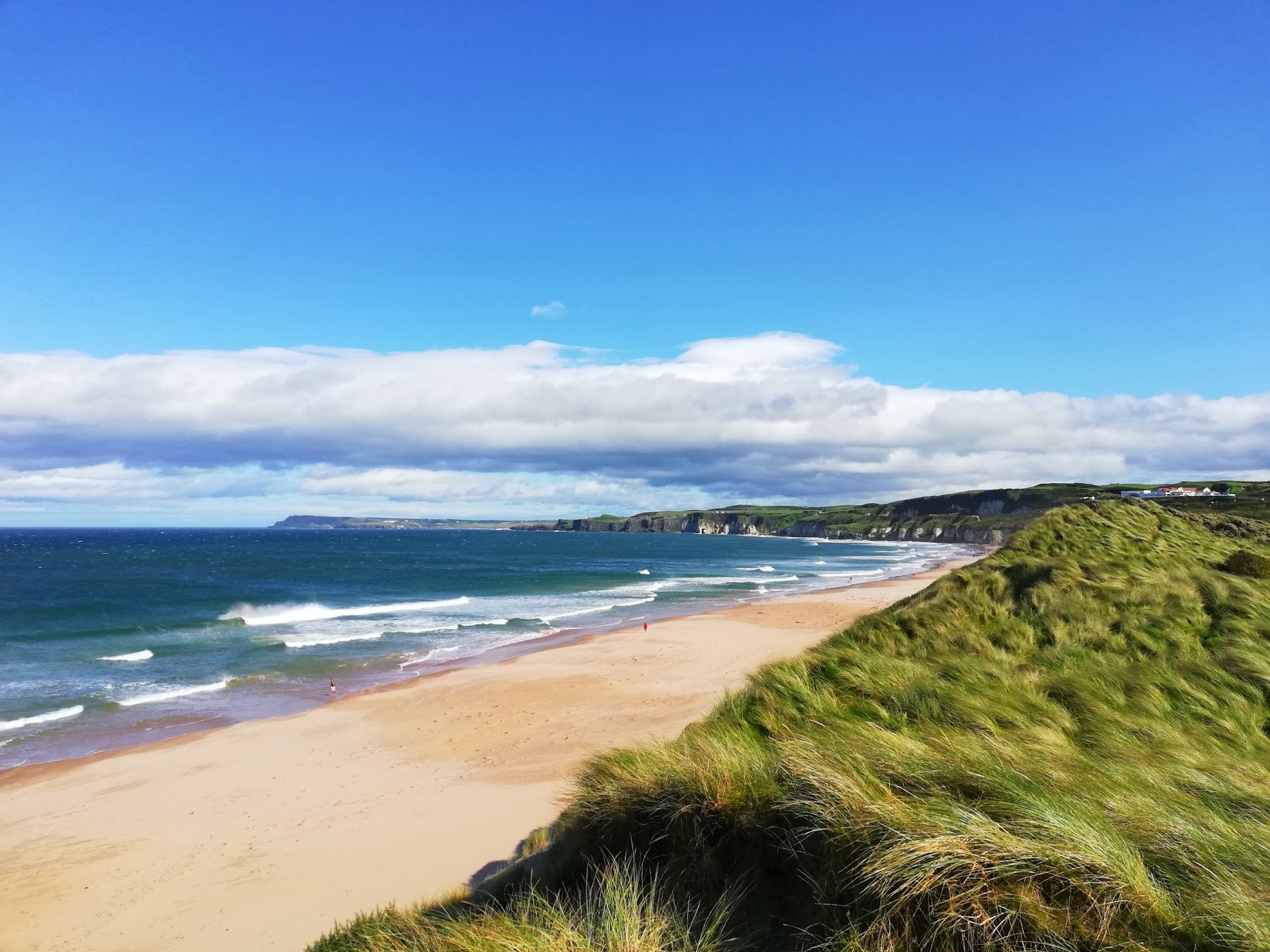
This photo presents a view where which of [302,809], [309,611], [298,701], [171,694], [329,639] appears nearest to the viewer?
[302,809]

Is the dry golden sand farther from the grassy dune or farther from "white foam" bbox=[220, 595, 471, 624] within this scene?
"white foam" bbox=[220, 595, 471, 624]

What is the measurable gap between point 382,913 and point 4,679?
2883cm

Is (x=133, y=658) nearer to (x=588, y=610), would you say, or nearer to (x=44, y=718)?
(x=44, y=718)

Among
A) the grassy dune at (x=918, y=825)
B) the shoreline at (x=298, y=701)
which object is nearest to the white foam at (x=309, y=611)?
the shoreline at (x=298, y=701)

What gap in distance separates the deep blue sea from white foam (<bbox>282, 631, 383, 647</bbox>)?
190 mm

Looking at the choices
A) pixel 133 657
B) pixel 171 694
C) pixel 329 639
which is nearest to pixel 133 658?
pixel 133 657

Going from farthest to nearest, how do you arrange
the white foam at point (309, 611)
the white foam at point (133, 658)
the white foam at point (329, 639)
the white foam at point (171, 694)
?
the white foam at point (309, 611) < the white foam at point (329, 639) < the white foam at point (133, 658) < the white foam at point (171, 694)

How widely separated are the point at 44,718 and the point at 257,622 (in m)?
18.9

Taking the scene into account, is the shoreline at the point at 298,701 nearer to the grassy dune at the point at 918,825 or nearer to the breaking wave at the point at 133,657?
the breaking wave at the point at 133,657

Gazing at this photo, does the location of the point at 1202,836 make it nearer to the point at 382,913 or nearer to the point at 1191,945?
the point at 1191,945

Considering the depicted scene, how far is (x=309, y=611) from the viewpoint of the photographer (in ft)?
143

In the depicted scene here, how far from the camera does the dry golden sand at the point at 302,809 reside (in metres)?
9.87

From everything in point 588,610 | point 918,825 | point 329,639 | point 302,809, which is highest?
point 918,825

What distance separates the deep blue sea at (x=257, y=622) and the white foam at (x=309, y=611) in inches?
9.1
